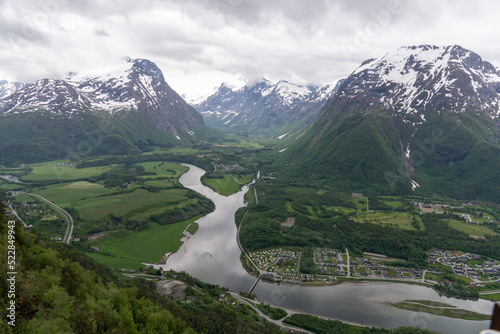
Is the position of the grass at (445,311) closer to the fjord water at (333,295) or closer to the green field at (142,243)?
the fjord water at (333,295)

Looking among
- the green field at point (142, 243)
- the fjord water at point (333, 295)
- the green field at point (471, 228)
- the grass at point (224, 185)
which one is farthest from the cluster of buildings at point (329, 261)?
the grass at point (224, 185)

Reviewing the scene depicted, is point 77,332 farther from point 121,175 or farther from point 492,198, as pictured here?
point 492,198

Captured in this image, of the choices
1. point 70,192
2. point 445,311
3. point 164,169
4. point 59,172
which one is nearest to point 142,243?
point 70,192

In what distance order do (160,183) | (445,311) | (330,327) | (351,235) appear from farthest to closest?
(160,183) < (351,235) < (445,311) < (330,327)

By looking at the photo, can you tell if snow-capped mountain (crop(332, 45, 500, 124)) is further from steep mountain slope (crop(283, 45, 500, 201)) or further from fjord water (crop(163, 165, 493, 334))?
fjord water (crop(163, 165, 493, 334))

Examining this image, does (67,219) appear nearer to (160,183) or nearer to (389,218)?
(160,183)
